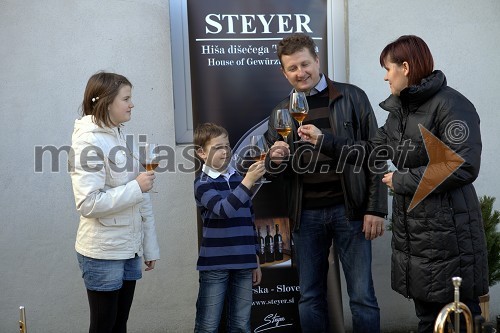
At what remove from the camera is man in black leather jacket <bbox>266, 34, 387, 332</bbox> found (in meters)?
3.73

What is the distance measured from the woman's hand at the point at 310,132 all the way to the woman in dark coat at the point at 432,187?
1.59 feet

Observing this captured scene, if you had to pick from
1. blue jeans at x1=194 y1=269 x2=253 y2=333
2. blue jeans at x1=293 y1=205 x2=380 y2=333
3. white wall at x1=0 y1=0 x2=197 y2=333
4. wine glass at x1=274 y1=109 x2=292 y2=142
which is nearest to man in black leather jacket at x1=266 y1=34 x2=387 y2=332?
blue jeans at x1=293 y1=205 x2=380 y2=333

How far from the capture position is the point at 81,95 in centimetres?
456

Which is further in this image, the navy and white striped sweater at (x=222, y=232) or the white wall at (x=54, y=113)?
the white wall at (x=54, y=113)

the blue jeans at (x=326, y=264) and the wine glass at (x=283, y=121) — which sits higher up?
the wine glass at (x=283, y=121)

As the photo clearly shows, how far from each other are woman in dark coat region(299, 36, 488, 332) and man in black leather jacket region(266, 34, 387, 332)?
0.54 metres

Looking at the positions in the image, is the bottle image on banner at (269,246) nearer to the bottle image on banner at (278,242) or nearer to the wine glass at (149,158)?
the bottle image on banner at (278,242)

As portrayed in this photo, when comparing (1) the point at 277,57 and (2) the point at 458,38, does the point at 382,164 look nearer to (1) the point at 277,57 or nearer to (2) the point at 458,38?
(1) the point at 277,57

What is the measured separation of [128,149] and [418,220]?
60.4 inches

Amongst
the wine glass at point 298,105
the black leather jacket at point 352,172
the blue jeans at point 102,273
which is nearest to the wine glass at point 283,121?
the wine glass at point 298,105

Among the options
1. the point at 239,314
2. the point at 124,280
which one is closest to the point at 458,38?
the point at 239,314

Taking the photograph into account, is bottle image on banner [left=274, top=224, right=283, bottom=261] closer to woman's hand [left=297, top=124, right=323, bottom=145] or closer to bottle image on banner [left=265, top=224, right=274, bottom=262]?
bottle image on banner [left=265, top=224, right=274, bottom=262]

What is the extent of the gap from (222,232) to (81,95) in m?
1.70

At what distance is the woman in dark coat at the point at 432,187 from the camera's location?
295 cm
